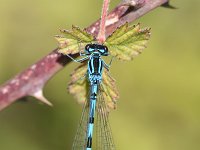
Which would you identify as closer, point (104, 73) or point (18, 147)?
point (104, 73)

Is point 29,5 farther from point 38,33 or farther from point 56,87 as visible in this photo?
point 56,87

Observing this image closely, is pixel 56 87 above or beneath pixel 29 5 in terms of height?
beneath

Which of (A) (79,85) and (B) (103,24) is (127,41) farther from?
(A) (79,85)

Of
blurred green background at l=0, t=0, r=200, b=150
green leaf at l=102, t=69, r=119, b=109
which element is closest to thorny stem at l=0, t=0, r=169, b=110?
green leaf at l=102, t=69, r=119, b=109

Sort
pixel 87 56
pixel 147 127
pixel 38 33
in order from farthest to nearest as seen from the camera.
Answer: pixel 38 33, pixel 147 127, pixel 87 56

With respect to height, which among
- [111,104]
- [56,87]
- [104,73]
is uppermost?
[56,87]

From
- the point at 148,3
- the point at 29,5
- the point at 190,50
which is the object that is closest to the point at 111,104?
the point at 148,3
